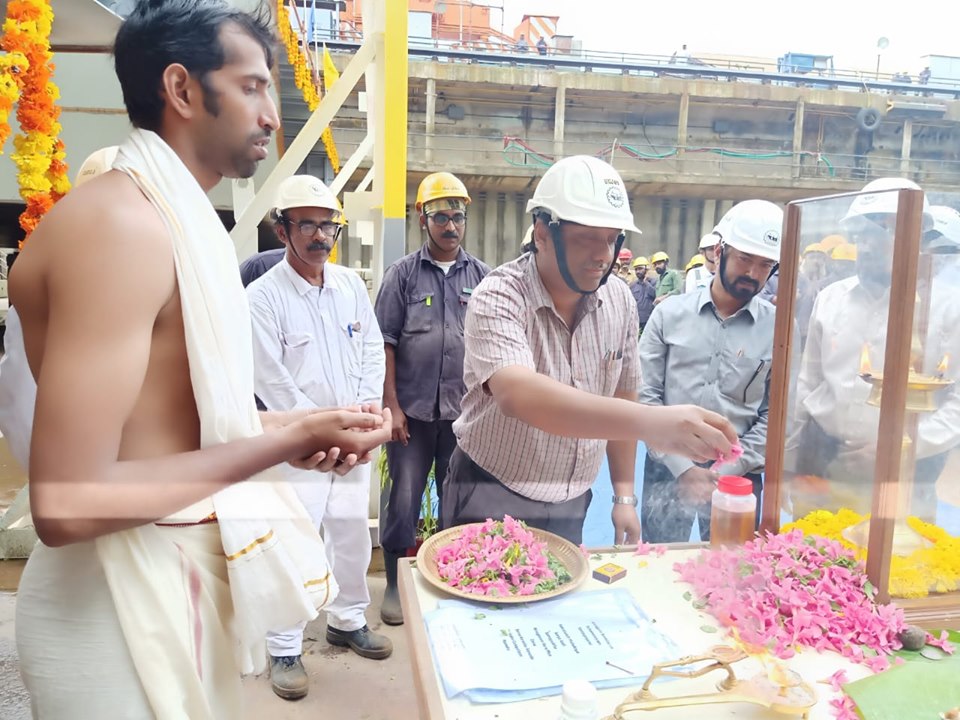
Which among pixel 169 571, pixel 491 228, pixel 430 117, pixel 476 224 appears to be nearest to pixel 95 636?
pixel 169 571

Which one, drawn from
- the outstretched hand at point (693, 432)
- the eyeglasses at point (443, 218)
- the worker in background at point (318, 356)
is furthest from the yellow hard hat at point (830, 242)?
the eyeglasses at point (443, 218)

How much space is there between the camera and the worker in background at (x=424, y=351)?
252 cm

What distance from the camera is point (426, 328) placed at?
101 inches

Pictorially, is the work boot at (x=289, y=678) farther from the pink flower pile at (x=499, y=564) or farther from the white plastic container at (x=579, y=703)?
the white plastic container at (x=579, y=703)

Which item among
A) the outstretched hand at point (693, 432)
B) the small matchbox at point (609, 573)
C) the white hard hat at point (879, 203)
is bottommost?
the small matchbox at point (609, 573)

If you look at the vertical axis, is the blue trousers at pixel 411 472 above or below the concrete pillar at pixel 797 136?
below

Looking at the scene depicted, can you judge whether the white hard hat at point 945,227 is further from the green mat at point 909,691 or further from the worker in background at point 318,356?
the worker in background at point 318,356

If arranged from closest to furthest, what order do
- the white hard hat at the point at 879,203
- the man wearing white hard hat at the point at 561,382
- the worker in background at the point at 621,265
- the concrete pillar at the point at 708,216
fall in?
the white hard hat at the point at 879,203 < the man wearing white hard hat at the point at 561,382 < the worker in background at the point at 621,265 < the concrete pillar at the point at 708,216

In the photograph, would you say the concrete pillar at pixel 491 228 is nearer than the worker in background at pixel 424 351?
No

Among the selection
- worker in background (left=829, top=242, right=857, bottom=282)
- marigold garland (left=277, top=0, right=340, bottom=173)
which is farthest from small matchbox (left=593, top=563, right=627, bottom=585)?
marigold garland (left=277, top=0, right=340, bottom=173)

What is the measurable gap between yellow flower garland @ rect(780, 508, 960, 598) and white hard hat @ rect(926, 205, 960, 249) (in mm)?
496

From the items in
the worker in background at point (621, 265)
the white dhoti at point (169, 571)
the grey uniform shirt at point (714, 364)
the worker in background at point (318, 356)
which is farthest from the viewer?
the worker in background at point (318, 356)

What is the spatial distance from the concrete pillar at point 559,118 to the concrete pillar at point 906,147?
77cm

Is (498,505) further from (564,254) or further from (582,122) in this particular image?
(582,122)
